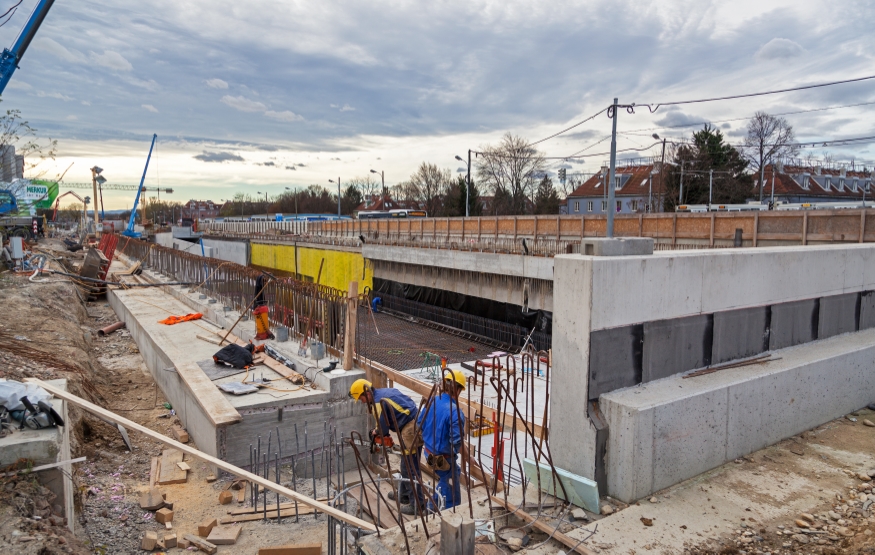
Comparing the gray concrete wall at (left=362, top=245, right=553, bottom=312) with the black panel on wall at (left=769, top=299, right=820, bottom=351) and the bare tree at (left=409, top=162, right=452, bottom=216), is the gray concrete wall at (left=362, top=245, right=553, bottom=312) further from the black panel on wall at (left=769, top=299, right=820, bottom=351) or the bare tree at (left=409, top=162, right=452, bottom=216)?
the bare tree at (left=409, top=162, right=452, bottom=216)

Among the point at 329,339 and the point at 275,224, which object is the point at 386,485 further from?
the point at 275,224

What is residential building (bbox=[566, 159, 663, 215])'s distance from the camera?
59.1 m

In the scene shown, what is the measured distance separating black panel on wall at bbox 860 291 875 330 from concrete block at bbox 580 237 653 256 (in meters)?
4.02

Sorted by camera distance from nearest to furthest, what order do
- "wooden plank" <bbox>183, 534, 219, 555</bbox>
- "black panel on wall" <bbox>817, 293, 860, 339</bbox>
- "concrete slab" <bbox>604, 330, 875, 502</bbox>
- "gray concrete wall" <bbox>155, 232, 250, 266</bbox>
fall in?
"concrete slab" <bbox>604, 330, 875, 502</bbox>, "wooden plank" <bbox>183, 534, 219, 555</bbox>, "black panel on wall" <bbox>817, 293, 860, 339</bbox>, "gray concrete wall" <bbox>155, 232, 250, 266</bbox>

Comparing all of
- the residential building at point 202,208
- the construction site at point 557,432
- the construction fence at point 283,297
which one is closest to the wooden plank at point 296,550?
the construction site at point 557,432

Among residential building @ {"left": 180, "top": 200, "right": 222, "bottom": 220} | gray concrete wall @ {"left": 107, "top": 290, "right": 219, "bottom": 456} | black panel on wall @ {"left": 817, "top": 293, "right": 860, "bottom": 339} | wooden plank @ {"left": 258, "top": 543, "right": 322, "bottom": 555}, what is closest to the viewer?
wooden plank @ {"left": 258, "top": 543, "right": 322, "bottom": 555}

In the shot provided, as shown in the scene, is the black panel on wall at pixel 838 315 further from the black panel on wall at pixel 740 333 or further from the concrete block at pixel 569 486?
the concrete block at pixel 569 486

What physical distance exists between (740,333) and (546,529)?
2867 millimetres

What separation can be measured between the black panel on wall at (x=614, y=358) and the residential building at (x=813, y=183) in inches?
2187

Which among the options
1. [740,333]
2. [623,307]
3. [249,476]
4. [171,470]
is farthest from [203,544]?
[740,333]

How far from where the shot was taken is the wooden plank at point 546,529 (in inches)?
130

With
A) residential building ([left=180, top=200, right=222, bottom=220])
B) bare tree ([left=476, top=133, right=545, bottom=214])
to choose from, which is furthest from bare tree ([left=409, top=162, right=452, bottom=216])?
residential building ([left=180, top=200, right=222, bottom=220])

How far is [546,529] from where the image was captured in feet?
11.6

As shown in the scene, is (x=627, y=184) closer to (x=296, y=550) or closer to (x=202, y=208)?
(x=296, y=550)
